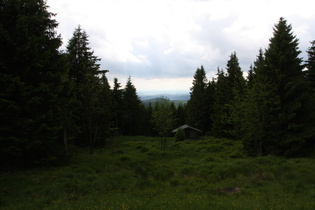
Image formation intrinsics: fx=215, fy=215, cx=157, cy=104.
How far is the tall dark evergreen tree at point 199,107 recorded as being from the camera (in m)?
55.8

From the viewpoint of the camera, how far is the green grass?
885 cm

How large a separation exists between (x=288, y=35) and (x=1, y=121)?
2622 centimetres

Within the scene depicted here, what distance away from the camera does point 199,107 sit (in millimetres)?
55938

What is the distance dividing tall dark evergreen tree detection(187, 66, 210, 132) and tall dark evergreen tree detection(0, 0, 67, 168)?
43418mm

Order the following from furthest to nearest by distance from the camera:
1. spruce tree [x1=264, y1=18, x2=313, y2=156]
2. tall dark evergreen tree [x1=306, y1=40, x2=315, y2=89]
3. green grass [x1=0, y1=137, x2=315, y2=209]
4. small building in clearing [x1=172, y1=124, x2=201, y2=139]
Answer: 1. small building in clearing [x1=172, y1=124, x2=201, y2=139]
2. tall dark evergreen tree [x1=306, y1=40, x2=315, y2=89]
3. spruce tree [x1=264, y1=18, x2=313, y2=156]
4. green grass [x1=0, y1=137, x2=315, y2=209]

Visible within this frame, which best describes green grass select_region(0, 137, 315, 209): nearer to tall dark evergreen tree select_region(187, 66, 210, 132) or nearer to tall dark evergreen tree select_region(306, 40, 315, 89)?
tall dark evergreen tree select_region(306, 40, 315, 89)

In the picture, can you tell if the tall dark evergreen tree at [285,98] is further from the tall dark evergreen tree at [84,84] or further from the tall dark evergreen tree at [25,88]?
the tall dark evergreen tree at [25,88]

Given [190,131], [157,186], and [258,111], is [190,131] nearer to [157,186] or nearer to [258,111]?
[258,111]

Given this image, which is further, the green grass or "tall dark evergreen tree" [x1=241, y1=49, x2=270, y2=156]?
"tall dark evergreen tree" [x1=241, y1=49, x2=270, y2=156]

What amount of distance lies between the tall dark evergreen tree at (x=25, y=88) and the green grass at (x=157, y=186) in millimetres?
1729

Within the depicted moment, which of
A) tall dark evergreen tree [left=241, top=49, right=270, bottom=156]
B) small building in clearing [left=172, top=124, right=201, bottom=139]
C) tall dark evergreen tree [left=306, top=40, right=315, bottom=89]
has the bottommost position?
small building in clearing [left=172, top=124, right=201, bottom=139]

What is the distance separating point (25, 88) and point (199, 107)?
46525 millimetres

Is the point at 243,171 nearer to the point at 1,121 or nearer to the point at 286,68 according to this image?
the point at 286,68

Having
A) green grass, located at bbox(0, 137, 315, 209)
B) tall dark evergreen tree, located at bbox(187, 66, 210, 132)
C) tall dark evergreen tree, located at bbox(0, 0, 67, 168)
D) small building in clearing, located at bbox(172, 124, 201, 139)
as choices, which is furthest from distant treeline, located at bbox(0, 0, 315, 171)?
tall dark evergreen tree, located at bbox(187, 66, 210, 132)
